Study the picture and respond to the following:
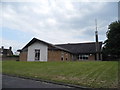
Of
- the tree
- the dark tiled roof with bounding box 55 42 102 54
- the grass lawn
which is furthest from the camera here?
the dark tiled roof with bounding box 55 42 102 54

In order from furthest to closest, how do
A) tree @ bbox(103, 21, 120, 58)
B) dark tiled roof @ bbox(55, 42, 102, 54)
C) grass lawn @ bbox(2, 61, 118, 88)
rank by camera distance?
dark tiled roof @ bbox(55, 42, 102, 54) → tree @ bbox(103, 21, 120, 58) → grass lawn @ bbox(2, 61, 118, 88)

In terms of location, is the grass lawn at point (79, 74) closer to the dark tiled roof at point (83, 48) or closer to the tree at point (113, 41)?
the tree at point (113, 41)

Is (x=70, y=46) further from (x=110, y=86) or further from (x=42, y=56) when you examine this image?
(x=110, y=86)

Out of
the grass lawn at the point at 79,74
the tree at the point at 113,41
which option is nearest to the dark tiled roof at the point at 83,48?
the tree at the point at 113,41

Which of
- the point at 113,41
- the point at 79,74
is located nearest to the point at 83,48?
the point at 113,41

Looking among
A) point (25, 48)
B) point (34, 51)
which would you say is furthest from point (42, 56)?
point (25, 48)

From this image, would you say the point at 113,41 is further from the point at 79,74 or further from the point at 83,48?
the point at 79,74

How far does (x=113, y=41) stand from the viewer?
1655 inches

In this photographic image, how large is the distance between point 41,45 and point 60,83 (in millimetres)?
23564

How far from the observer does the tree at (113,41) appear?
40938mm

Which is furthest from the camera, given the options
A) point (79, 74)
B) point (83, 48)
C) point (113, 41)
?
point (83, 48)

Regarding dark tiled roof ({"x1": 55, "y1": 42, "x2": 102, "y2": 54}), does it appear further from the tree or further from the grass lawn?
the grass lawn

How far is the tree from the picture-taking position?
40.9m

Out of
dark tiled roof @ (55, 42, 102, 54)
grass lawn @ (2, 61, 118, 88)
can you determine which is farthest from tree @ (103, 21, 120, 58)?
grass lawn @ (2, 61, 118, 88)
